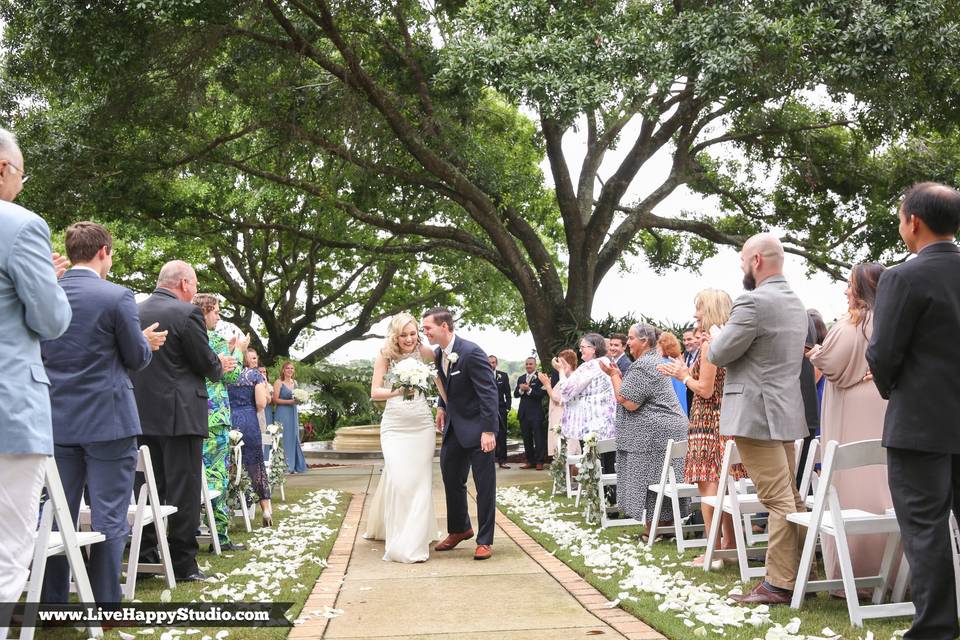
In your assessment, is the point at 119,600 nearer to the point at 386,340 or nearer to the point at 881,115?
the point at 386,340

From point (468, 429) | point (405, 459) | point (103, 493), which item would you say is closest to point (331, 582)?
point (405, 459)

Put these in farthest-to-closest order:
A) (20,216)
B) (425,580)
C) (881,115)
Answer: (881,115), (425,580), (20,216)

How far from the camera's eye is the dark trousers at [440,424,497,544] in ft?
27.8

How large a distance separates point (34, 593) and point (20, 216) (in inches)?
74.4

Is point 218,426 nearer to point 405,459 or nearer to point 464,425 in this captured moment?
point 405,459

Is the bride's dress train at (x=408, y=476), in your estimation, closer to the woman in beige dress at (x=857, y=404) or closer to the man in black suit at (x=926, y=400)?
the woman in beige dress at (x=857, y=404)

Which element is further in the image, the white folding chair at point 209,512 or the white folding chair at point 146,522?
the white folding chair at point 209,512

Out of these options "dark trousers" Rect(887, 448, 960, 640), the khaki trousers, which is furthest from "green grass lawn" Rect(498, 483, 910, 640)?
"dark trousers" Rect(887, 448, 960, 640)

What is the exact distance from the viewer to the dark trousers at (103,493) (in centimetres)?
550

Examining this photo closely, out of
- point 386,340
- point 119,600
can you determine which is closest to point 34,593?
point 119,600

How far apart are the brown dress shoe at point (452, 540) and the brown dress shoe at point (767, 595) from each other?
323 cm

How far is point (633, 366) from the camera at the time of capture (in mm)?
9164

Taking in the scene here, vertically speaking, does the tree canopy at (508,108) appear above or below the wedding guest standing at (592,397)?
above

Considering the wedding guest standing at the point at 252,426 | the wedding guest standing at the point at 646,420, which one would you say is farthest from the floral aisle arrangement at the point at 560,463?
the wedding guest standing at the point at 252,426
